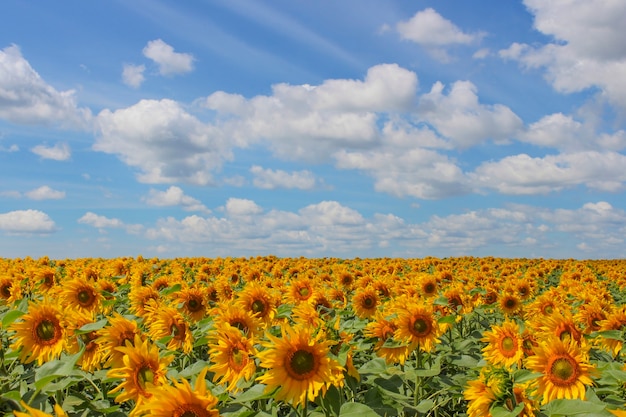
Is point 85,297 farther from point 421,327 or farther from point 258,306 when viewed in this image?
point 421,327

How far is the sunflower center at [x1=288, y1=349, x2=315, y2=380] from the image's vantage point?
13.7 feet

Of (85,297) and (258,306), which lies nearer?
(258,306)

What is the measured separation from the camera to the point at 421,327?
22.8 feet

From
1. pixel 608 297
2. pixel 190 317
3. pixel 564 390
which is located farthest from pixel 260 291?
pixel 608 297

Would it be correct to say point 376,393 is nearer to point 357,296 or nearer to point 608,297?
point 357,296

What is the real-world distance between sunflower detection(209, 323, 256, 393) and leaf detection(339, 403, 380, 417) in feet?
3.14

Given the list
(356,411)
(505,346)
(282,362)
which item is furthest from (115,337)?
(505,346)

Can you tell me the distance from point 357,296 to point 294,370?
5767 mm

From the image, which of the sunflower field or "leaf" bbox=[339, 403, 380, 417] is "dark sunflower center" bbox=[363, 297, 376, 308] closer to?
the sunflower field

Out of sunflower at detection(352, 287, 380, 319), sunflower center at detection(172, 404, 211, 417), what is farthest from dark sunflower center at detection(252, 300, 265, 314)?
sunflower center at detection(172, 404, 211, 417)

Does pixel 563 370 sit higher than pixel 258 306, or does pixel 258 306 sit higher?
pixel 258 306

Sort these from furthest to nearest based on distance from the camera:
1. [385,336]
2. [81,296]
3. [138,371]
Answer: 1. [81,296]
2. [385,336]
3. [138,371]

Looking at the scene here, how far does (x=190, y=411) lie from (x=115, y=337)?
241 centimetres

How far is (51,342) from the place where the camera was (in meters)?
5.64
